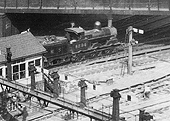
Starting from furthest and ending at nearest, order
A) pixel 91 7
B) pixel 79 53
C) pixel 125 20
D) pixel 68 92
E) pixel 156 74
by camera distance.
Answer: pixel 125 20 < pixel 91 7 < pixel 79 53 < pixel 156 74 < pixel 68 92

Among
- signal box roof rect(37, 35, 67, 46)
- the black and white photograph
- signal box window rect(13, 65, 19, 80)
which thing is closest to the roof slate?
the black and white photograph

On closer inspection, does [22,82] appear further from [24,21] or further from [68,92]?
[24,21]

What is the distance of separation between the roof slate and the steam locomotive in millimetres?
1973

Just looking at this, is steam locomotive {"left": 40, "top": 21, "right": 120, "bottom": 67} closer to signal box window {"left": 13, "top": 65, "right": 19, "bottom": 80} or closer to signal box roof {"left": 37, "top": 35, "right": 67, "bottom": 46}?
signal box roof {"left": 37, "top": 35, "right": 67, "bottom": 46}

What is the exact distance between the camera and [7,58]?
33.8 meters

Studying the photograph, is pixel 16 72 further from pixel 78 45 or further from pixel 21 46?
pixel 78 45

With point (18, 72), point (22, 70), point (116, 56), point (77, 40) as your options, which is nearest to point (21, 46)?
point (22, 70)

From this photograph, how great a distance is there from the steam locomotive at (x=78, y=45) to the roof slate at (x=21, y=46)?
1.97 meters

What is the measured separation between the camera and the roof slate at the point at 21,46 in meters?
36.6

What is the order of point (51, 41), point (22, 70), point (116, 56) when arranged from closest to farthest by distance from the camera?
point (22, 70) → point (51, 41) → point (116, 56)

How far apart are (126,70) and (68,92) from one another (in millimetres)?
→ 6636

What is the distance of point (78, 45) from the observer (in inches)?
1657

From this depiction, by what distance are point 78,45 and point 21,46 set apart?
6.11m

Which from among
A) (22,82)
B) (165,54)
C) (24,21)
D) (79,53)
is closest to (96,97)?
(22,82)
